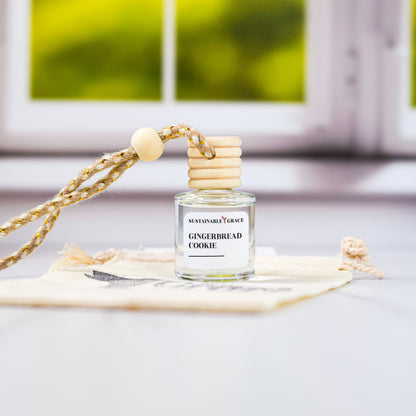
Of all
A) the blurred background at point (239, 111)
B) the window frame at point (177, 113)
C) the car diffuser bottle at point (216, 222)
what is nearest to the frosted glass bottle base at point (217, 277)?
the car diffuser bottle at point (216, 222)

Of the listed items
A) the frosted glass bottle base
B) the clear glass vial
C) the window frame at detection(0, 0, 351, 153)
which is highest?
the window frame at detection(0, 0, 351, 153)

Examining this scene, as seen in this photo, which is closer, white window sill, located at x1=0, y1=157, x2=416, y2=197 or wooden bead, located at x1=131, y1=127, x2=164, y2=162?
wooden bead, located at x1=131, y1=127, x2=164, y2=162

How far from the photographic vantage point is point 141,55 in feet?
3.87

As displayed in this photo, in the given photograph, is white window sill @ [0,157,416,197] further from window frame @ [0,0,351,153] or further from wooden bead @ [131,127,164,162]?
wooden bead @ [131,127,164,162]

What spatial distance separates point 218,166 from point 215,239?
0.25ft

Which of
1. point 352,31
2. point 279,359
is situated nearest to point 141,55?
point 352,31

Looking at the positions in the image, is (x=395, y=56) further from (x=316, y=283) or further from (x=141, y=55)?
(x=316, y=283)

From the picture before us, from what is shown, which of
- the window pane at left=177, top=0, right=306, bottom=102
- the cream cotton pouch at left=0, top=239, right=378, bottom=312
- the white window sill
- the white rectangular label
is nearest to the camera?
the cream cotton pouch at left=0, top=239, right=378, bottom=312

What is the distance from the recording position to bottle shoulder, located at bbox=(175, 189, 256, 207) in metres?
0.59

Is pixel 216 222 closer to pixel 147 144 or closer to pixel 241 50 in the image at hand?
pixel 147 144

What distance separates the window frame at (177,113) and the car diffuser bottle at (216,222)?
45 centimetres

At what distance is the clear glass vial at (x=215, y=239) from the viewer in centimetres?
57

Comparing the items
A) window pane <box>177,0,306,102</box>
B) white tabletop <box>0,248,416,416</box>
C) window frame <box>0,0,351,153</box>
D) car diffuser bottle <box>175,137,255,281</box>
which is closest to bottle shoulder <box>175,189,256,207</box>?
car diffuser bottle <box>175,137,255,281</box>

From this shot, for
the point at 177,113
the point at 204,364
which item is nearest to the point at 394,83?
the point at 177,113
